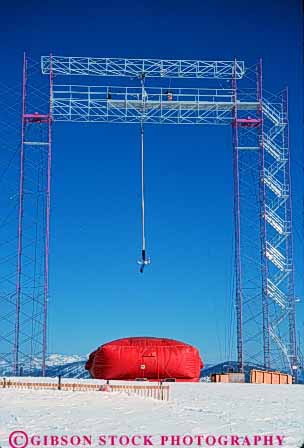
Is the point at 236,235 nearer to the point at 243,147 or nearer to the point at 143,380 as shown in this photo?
the point at 243,147

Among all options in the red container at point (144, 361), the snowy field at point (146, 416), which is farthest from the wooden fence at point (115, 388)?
the red container at point (144, 361)

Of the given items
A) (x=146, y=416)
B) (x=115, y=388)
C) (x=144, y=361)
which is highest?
(x=144, y=361)

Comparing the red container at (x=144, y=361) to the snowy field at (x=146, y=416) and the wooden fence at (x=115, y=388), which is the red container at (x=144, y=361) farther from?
the snowy field at (x=146, y=416)

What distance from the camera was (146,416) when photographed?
46.5 feet

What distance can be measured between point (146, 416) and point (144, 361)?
1703cm

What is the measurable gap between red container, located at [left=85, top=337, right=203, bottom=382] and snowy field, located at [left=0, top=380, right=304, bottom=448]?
35.6 ft

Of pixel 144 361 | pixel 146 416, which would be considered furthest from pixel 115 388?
pixel 144 361

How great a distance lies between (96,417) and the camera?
45.9ft

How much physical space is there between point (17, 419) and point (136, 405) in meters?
3.70

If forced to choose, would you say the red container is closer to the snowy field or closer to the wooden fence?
the wooden fence

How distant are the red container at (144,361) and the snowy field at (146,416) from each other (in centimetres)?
1085

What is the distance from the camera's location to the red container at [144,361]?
31.0 metres

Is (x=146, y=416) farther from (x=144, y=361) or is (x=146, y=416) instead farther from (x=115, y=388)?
(x=144, y=361)

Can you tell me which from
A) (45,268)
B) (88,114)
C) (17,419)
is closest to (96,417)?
(17,419)
